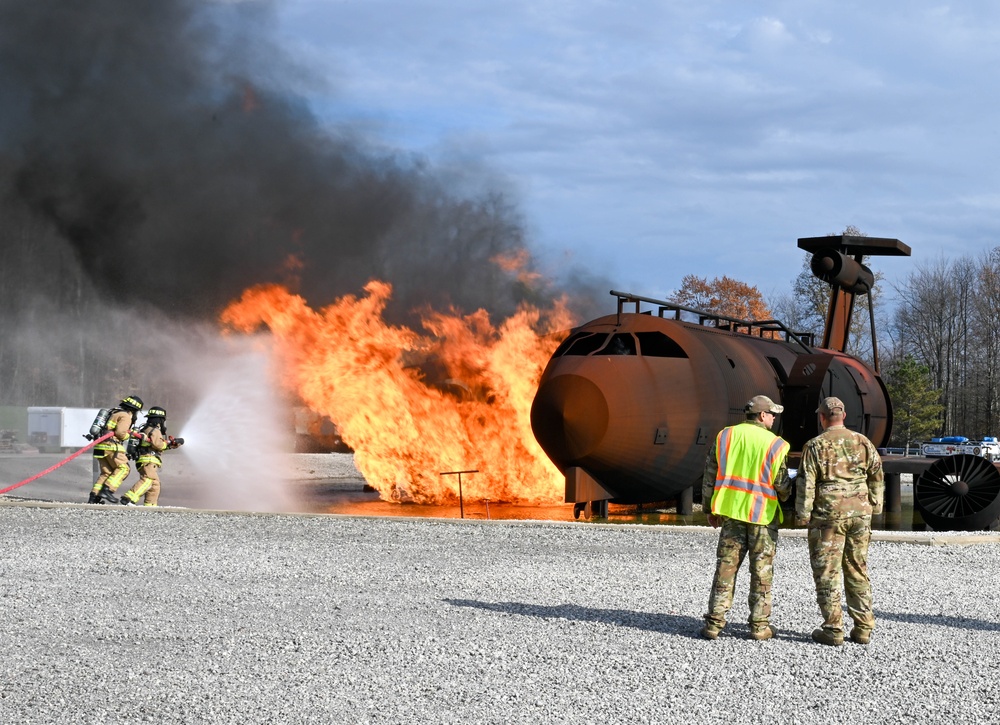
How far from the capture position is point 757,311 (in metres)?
72.8

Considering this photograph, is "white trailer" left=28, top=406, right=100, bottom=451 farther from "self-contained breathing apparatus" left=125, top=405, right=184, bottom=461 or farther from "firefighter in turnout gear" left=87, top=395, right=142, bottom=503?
"self-contained breathing apparatus" left=125, top=405, right=184, bottom=461

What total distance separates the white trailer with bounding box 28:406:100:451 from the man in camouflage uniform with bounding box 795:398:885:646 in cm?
4097

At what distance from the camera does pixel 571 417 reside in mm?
16562

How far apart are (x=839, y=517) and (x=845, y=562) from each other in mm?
372

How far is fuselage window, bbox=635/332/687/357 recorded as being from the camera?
58.7ft

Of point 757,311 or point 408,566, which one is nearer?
point 408,566

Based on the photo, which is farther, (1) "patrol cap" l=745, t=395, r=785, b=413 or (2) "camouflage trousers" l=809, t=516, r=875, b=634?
(1) "patrol cap" l=745, t=395, r=785, b=413

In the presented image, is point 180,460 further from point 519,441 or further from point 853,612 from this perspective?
point 853,612

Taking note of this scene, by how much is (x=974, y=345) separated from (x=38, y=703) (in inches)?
3028

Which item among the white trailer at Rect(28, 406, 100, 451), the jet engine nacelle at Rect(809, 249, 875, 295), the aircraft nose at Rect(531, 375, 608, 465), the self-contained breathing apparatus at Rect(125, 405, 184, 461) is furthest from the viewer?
the white trailer at Rect(28, 406, 100, 451)

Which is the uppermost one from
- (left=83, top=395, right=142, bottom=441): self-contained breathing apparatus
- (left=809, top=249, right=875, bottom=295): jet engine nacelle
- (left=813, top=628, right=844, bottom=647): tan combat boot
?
(left=809, top=249, right=875, bottom=295): jet engine nacelle

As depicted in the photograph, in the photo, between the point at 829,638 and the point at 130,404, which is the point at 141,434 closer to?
the point at 130,404

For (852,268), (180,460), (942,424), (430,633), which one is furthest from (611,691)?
(942,424)

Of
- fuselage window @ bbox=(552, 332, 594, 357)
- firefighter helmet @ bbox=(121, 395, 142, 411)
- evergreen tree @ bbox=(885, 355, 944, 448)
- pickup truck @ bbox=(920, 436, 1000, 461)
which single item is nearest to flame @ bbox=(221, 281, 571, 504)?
firefighter helmet @ bbox=(121, 395, 142, 411)
